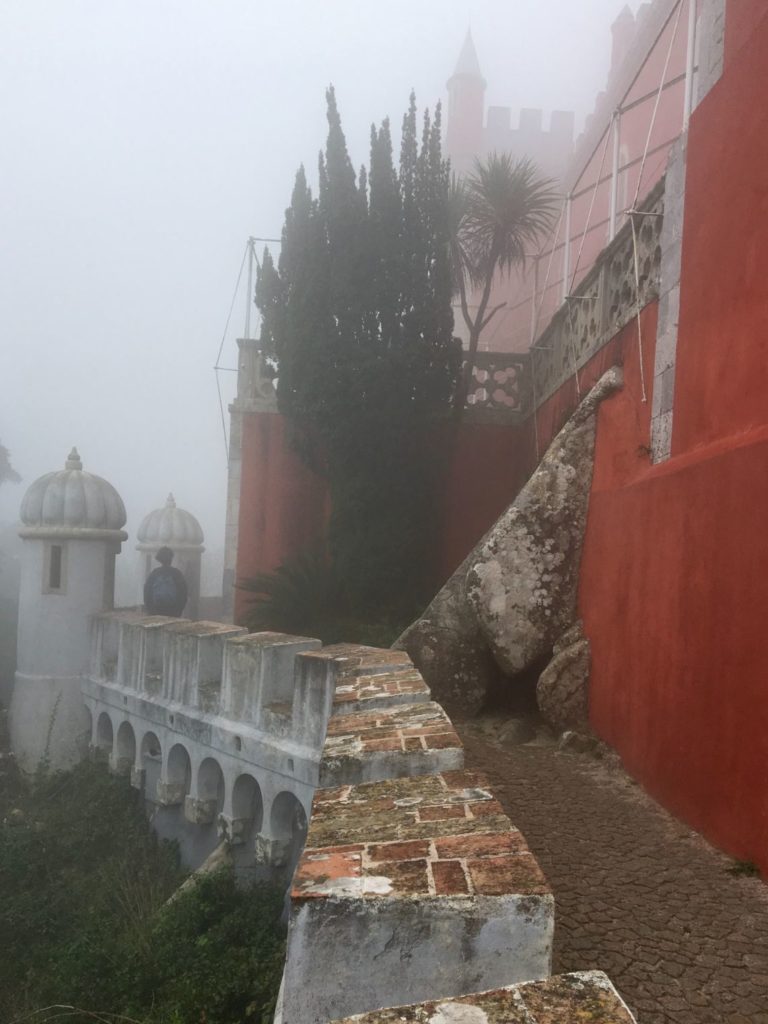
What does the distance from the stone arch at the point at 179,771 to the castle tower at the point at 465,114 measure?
2330 cm

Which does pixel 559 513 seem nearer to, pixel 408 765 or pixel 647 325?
→ pixel 647 325

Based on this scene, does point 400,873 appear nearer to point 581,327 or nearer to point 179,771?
point 581,327

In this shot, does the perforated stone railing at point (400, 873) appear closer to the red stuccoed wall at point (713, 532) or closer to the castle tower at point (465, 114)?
the red stuccoed wall at point (713, 532)

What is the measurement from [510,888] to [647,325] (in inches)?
197

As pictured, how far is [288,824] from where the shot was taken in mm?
7438

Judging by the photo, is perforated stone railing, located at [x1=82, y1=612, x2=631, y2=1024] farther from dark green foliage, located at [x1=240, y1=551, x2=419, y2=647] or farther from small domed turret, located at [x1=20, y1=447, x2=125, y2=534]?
small domed turret, located at [x1=20, y1=447, x2=125, y2=534]

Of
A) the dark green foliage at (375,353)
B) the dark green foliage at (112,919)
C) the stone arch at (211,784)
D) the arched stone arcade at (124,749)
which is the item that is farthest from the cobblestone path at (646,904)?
the arched stone arcade at (124,749)

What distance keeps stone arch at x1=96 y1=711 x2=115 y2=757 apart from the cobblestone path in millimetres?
8846

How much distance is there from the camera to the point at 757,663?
3.48 metres

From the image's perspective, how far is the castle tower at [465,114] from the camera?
2792 centimetres

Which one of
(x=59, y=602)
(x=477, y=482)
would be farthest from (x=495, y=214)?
(x=59, y=602)

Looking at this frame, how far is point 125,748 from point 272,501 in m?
4.12

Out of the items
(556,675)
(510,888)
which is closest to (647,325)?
(556,675)

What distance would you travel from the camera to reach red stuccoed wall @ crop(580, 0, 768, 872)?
3587 millimetres
